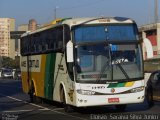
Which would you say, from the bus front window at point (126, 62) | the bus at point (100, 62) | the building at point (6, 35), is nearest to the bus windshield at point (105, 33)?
the bus at point (100, 62)

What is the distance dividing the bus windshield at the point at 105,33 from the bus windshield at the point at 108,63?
0.89 feet

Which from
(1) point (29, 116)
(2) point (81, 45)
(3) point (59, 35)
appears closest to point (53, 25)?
(3) point (59, 35)

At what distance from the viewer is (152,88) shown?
19.9m

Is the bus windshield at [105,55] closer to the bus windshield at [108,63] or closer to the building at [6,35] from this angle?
the bus windshield at [108,63]

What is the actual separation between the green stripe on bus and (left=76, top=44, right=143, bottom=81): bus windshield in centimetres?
266

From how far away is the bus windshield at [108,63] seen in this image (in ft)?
52.4

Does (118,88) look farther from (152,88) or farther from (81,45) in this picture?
(152,88)

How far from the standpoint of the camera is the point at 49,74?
64.0 ft

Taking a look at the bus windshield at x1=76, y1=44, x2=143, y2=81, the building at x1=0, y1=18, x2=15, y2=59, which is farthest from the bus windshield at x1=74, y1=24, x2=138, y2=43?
the building at x1=0, y1=18, x2=15, y2=59

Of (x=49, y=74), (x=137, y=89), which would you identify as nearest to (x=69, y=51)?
(x=137, y=89)

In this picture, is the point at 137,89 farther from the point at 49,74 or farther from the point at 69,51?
the point at 49,74

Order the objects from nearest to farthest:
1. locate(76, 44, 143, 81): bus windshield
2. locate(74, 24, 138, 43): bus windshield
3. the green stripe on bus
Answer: locate(76, 44, 143, 81): bus windshield → locate(74, 24, 138, 43): bus windshield → the green stripe on bus

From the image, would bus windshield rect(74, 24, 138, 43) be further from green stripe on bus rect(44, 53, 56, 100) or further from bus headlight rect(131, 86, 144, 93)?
green stripe on bus rect(44, 53, 56, 100)

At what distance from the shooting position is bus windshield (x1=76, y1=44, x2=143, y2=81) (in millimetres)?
15984
